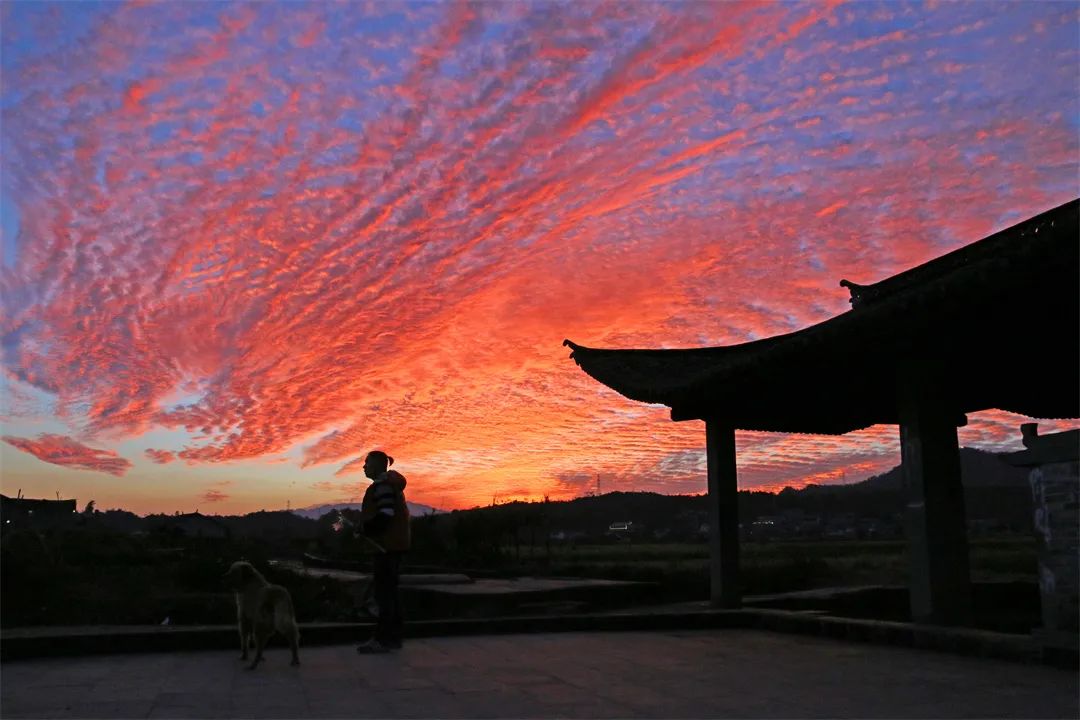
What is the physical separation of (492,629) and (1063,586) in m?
4.90

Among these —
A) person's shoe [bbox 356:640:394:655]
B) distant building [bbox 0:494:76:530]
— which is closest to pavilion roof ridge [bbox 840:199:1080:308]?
person's shoe [bbox 356:640:394:655]

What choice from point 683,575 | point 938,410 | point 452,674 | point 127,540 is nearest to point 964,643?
point 938,410

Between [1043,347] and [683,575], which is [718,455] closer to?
[1043,347]

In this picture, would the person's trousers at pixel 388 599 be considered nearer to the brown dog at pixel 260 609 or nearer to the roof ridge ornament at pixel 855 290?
the brown dog at pixel 260 609

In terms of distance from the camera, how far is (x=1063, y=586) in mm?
6070

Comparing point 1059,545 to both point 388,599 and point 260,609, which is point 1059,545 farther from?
point 260,609

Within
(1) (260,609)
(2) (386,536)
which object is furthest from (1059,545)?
(1) (260,609)

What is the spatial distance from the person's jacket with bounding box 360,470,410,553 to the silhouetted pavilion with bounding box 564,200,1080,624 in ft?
11.9

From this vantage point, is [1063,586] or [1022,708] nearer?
[1022,708]

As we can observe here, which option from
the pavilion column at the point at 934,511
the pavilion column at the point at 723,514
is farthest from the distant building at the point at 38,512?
the pavilion column at the point at 934,511

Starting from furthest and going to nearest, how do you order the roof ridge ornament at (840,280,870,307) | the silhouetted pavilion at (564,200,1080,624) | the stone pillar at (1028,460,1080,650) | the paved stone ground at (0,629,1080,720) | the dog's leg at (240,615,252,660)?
the roof ridge ornament at (840,280,870,307) < the silhouetted pavilion at (564,200,1080,624) < the dog's leg at (240,615,252,660) < the stone pillar at (1028,460,1080,650) < the paved stone ground at (0,629,1080,720)

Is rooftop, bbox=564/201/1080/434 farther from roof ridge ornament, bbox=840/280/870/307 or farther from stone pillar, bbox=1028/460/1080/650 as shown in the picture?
stone pillar, bbox=1028/460/1080/650

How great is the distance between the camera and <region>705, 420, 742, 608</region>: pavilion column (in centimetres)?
1080

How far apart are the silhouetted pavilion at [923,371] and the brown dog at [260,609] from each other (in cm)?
484
